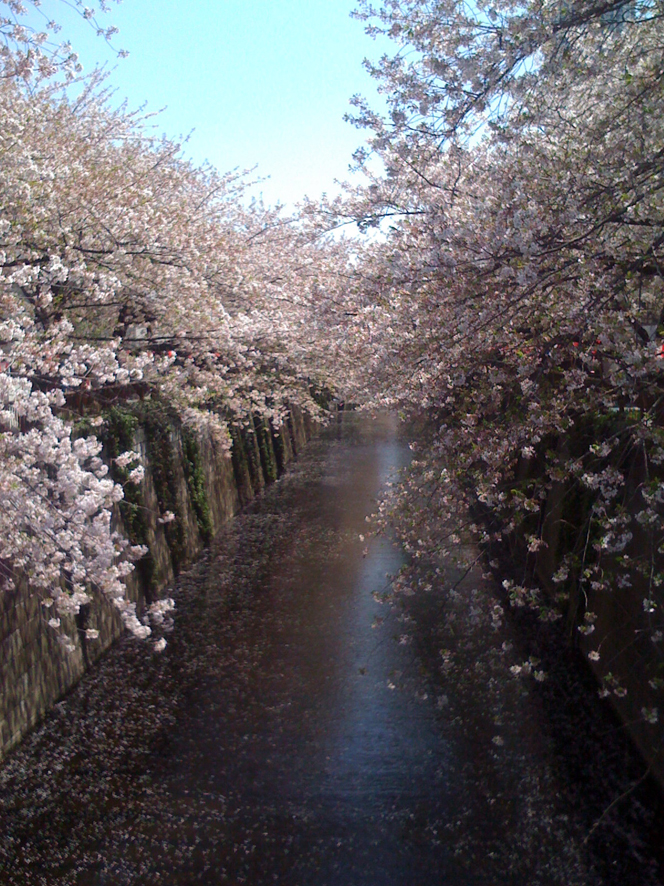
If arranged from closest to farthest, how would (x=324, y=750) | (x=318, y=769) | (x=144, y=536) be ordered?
(x=318, y=769) < (x=324, y=750) < (x=144, y=536)

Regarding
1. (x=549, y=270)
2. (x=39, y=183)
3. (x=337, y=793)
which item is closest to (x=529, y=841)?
(x=337, y=793)

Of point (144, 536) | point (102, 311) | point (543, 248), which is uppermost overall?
point (102, 311)

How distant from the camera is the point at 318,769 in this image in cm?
791

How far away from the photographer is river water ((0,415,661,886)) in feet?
21.2

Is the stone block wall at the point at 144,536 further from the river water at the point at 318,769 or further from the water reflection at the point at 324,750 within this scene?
the water reflection at the point at 324,750

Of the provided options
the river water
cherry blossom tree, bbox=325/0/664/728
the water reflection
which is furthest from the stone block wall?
cherry blossom tree, bbox=325/0/664/728

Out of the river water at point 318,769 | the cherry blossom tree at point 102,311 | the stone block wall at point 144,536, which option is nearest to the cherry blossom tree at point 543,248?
the river water at point 318,769

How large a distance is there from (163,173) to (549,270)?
12.6m

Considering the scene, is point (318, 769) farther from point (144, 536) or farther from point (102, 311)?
point (102, 311)

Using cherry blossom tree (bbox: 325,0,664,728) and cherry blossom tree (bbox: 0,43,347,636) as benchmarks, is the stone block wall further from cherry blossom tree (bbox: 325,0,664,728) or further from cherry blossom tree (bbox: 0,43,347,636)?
cherry blossom tree (bbox: 325,0,664,728)

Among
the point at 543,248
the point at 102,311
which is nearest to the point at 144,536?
the point at 102,311

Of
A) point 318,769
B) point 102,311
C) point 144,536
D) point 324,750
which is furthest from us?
point 102,311

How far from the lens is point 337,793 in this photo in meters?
7.46

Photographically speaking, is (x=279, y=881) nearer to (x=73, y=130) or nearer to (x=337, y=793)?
(x=337, y=793)
